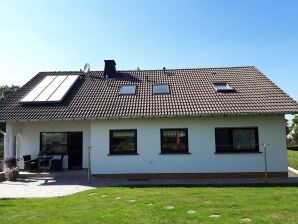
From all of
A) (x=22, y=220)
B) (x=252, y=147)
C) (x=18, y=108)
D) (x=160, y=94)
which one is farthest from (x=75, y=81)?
(x=22, y=220)

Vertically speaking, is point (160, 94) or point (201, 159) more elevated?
point (160, 94)

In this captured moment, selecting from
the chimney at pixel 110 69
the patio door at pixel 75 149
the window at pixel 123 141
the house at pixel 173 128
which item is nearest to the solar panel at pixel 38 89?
the house at pixel 173 128

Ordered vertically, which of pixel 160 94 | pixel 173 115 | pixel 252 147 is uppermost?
pixel 160 94

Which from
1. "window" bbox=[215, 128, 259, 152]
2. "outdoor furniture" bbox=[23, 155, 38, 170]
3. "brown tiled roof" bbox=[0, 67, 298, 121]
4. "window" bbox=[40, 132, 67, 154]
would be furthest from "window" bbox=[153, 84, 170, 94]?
"outdoor furniture" bbox=[23, 155, 38, 170]

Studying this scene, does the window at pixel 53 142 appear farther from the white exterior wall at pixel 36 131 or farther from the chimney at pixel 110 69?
the chimney at pixel 110 69

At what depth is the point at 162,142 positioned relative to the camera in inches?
620

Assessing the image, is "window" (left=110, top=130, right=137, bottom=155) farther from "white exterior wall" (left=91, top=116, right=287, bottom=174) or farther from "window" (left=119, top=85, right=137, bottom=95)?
"window" (left=119, top=85, right=137, bottom=95)

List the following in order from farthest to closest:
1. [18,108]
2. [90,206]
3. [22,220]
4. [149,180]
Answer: [18,108], [149,180], [90,206], [22,220]

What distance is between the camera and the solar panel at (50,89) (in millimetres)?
17336

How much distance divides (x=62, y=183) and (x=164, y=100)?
20.6ft

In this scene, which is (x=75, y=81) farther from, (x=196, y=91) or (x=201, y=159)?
(x=201, y=159)

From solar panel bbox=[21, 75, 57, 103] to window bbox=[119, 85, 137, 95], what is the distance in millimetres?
4579

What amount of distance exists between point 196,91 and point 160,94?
6.34 ft

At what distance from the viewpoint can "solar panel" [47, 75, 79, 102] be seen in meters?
17.2
